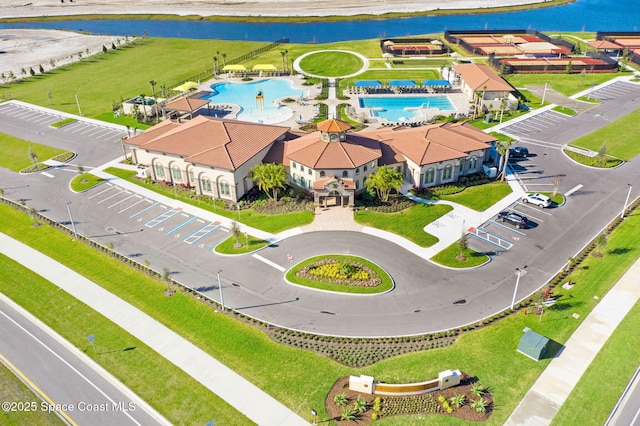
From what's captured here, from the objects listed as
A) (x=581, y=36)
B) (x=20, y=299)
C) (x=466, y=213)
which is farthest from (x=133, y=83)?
(x=581, y=36)

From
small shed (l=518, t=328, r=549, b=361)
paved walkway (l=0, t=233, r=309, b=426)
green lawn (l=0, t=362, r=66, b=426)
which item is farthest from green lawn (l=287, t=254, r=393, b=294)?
green lawn (l=0, t=362, r=66, b=426)

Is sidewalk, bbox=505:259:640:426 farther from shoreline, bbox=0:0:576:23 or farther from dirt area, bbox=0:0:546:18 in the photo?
dirt area, bbox=0:0:546:18

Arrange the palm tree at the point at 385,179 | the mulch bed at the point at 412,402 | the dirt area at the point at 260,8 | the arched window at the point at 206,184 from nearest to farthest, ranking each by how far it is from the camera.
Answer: the mulch bed at the point at 412,402
the palm tree at the point at 385,179
the arched window at the point at 206,184
the dirt area at the point at 260,8

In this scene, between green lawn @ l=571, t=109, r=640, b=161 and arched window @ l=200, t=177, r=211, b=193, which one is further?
green lawn @ l=571, t=109, r=640, b=161

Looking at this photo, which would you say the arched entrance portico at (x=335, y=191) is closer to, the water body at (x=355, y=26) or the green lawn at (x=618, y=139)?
the green lawn at (x=618, y=139)

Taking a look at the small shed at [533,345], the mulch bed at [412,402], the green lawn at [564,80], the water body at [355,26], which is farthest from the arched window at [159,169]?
the water body at [355,26]

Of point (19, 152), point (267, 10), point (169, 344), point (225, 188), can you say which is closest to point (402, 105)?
point (225, 188)

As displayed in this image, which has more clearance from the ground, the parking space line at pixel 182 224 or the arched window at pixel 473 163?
the arched window at pixel 473 163
